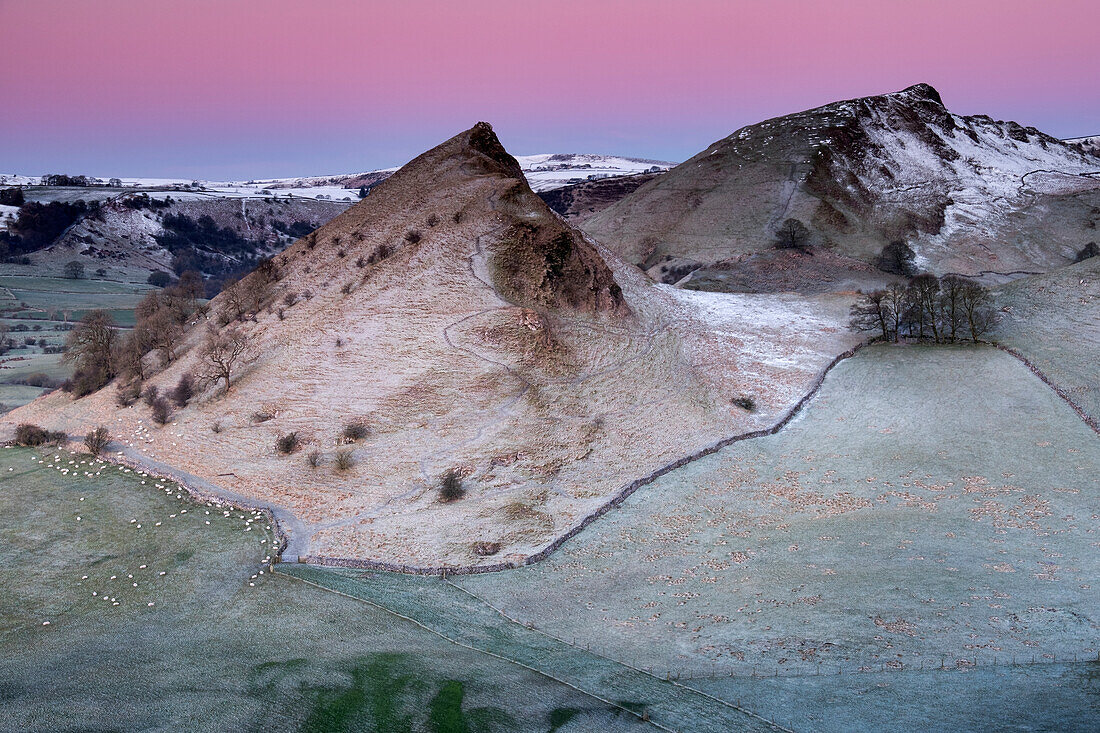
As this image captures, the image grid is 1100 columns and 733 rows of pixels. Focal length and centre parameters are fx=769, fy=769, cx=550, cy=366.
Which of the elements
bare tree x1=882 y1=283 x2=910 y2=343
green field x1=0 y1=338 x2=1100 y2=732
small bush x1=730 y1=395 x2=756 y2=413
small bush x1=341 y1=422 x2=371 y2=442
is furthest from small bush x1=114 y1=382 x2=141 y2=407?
bare tree x1=882 y1=283 x2=910 y2=343

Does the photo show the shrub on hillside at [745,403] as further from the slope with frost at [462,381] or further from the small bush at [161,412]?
the small bush at [161,412]

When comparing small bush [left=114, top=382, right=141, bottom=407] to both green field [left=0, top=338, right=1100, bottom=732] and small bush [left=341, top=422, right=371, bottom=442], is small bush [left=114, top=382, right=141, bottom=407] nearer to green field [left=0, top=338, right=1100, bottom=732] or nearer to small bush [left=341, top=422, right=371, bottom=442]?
green field [left=0, top=338, right=1100, bottom=732]

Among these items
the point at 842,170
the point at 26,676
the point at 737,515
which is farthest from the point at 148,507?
the point at 842,170

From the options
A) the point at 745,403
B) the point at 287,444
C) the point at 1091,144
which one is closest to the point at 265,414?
the point at 287,444

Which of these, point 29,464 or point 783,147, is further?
point 783,147

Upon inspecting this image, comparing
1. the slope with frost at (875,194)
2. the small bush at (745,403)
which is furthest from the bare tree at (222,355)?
the slope with frost at (875,194)

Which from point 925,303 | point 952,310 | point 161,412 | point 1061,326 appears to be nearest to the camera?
point 161,412

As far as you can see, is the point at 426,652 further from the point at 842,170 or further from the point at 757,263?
the point at 842,170

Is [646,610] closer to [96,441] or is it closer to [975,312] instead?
[96,441]
